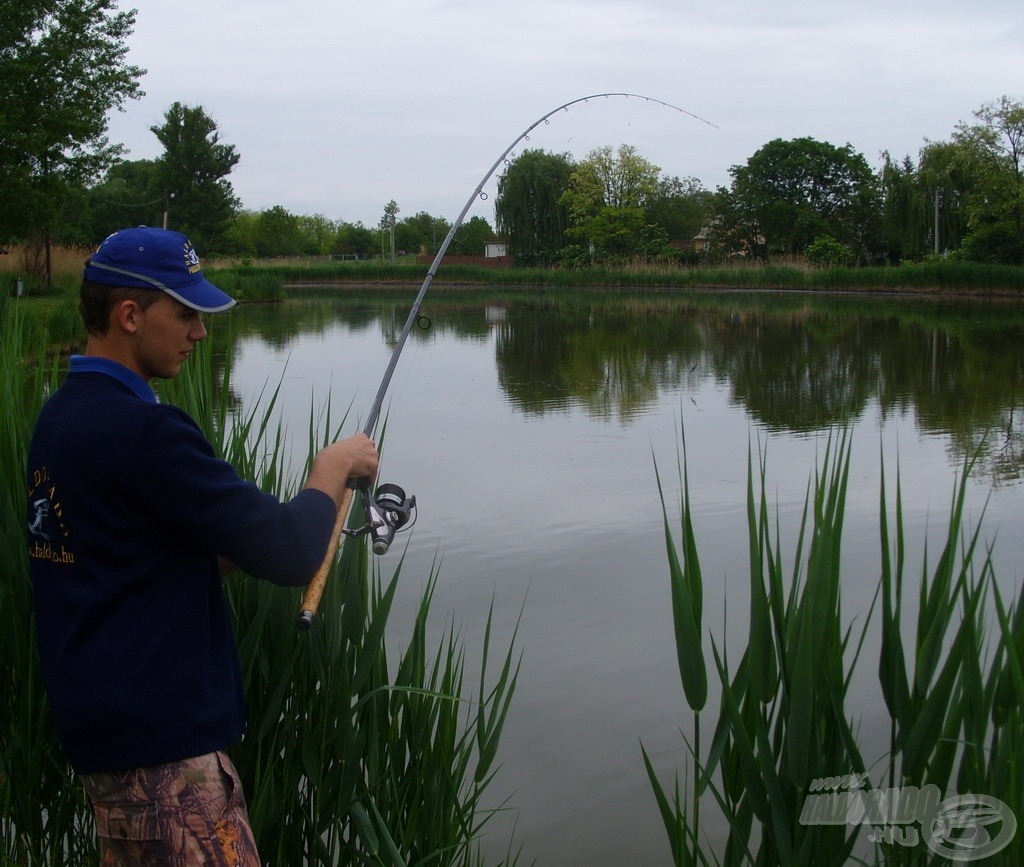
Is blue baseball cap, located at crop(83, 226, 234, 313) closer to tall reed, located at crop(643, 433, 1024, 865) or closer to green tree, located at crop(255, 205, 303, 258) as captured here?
tall reed, located at crop(643, 433, 1024, 865)

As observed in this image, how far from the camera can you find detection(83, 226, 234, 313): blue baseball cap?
6.10 feet

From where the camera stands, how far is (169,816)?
181 cm

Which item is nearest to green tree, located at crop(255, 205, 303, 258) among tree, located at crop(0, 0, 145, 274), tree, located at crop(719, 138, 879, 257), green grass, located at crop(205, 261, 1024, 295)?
green grass, located at crop(205, 261, 1024, 295)

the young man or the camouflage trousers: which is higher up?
the young man

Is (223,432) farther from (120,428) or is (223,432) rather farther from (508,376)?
(508,376)

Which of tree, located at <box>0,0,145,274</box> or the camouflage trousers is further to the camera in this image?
tree, located at <box>0,0,145,274</box>

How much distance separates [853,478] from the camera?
28.4ft

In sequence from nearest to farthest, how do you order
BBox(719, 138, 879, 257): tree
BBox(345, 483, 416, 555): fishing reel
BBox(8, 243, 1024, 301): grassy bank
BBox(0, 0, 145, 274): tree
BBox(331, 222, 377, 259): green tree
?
BBox(345, 483, 416, 555): fishing reel < BBox(0, 0, 145, 274): tree < BBox(8, 243, 1024, 301): grassy bank < BBox(719, 138, 879, 257): tree < BBox(331, 222, 377, 259): green tree

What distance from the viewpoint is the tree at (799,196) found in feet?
198

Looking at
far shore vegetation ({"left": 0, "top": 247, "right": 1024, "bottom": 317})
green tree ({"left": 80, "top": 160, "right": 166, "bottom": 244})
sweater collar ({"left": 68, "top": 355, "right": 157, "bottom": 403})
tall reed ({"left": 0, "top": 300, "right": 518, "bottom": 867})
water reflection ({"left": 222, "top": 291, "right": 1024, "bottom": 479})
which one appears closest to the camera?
sweater collar ({"left": 68, "top": 355, "right": 157, "bottom": 403})

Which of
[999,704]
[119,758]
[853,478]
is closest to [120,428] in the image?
[119,758]

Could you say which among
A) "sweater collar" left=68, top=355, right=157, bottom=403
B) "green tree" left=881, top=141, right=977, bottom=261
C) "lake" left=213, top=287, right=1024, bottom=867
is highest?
"green tree" left=881, top=141, right=977, bottom=261

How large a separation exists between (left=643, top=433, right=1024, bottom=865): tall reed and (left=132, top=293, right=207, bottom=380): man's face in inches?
36.1
